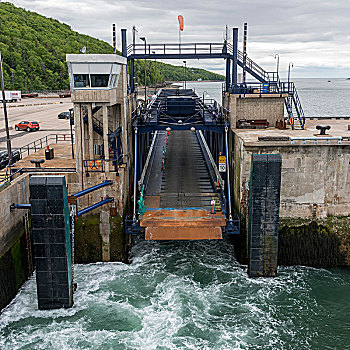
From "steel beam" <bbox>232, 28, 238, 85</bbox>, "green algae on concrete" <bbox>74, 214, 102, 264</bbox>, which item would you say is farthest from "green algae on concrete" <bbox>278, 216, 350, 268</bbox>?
"steel beam" <bbox>232, 28, 238, 85</bbox>

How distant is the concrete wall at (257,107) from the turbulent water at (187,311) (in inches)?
437

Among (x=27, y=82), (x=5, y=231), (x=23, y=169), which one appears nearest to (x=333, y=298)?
(x=5, y=231)

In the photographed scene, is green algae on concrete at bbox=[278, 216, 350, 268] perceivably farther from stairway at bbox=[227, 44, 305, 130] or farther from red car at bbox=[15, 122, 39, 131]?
red car at bbox=[15, 122, 39, 131]

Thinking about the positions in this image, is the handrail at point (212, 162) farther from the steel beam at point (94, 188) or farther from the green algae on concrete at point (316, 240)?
the steel beam at point (94, 188)

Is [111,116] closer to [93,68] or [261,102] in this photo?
[93,68]

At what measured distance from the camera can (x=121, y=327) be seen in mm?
18422

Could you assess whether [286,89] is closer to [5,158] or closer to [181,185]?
[181,185]

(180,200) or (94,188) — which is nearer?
(94,188)

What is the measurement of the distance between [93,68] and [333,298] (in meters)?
17.6

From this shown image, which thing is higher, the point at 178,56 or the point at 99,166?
the point at 178,56

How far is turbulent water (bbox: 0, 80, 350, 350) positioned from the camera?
17.7m

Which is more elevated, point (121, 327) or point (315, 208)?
point (315, 208)

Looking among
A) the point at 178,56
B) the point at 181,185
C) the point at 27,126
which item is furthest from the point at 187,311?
the point at 27,126

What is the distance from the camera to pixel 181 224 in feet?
72.0
